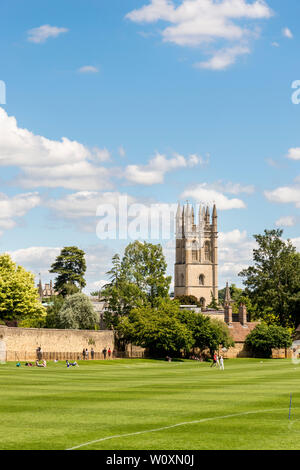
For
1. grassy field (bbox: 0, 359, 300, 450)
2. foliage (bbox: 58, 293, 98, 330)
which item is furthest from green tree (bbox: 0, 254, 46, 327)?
grassy field (bbox: 0, 359, 300, 450)

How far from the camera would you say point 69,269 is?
116 metres

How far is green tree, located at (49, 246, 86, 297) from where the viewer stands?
374ft

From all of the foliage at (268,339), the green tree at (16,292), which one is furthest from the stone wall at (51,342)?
the foliage at (268,339)

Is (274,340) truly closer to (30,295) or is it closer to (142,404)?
(30,295)

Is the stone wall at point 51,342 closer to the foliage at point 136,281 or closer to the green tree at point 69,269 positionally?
the foliage at point 136,281

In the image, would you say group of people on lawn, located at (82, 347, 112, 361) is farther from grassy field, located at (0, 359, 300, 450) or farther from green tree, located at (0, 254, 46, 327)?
grassy field, located at (0, 359, 300, 450)

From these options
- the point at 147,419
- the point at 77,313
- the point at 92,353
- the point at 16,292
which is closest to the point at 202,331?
the point at 77,313

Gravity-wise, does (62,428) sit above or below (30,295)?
below

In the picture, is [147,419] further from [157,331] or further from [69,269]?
[69,269]

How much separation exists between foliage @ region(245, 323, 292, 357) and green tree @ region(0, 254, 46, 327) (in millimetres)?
36431

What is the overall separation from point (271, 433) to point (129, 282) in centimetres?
7737

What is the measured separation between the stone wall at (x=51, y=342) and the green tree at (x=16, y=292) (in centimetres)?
794

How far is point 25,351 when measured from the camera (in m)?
69.9
